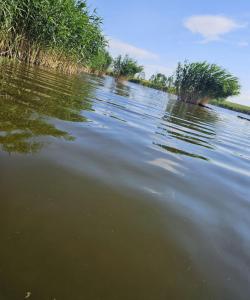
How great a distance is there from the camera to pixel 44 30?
15.1m

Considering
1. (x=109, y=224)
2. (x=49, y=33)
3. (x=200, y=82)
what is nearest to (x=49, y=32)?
(x=49, y=33)

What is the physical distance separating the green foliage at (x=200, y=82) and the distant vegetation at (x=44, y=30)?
647 inches

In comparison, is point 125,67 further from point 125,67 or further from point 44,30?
point 44,30

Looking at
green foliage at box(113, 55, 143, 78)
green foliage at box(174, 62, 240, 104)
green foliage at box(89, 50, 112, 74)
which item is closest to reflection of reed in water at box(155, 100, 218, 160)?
green foliage at box(89, 50, 112, 74)

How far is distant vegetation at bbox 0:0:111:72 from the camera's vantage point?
13.6 meters

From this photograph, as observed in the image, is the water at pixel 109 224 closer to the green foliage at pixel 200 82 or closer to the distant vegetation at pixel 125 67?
the green foliage at pixel 200 82

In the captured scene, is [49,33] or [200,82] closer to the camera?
[49,33]

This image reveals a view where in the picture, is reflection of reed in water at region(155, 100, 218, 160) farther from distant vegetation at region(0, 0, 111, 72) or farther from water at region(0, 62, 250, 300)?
distant vegetation at region(0, 0, 111, 72)

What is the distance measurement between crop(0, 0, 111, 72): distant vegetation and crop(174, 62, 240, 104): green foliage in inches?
647

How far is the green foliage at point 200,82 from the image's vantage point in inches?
1331

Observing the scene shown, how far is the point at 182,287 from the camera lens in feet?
4.71

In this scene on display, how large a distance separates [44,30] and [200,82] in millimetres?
23342

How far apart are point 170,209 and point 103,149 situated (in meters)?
1.41

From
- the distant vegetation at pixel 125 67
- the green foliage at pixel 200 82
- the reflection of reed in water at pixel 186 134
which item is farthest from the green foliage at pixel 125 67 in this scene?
the reflection of reed in water at pixel 186 134
